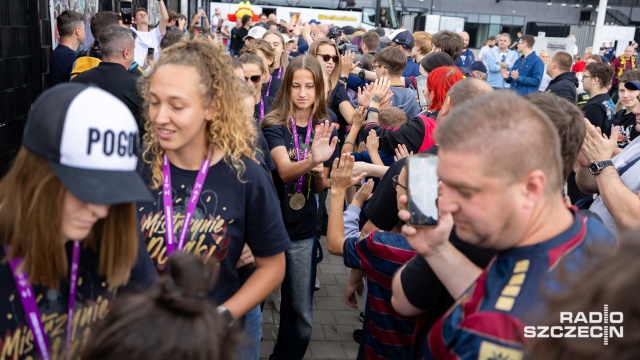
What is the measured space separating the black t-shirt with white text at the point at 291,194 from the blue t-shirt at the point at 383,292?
3.97 feet

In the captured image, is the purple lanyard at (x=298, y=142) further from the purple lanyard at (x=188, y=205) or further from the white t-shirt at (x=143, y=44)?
the white t-shirt at (x=143, y=44)

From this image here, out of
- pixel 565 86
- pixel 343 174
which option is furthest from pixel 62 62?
pixel 565 86

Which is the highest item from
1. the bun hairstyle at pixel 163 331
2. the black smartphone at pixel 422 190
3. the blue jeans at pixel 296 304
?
the black smartphone at pixel 422 190

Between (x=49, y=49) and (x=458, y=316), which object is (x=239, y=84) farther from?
(x=49, y=49)

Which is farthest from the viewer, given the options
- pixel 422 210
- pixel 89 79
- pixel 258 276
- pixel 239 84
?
pixel 89 79

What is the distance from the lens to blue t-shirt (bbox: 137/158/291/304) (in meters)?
2.36

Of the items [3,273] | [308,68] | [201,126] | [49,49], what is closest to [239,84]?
[201,126]

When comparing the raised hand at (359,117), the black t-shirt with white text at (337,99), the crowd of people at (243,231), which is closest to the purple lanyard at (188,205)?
the crowd of people at (243,231)

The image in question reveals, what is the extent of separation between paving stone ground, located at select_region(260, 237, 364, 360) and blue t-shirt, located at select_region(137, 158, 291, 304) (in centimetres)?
211

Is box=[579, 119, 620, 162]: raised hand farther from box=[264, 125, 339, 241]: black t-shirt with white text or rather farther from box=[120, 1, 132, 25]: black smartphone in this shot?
box=[120, 1, 132, 25]: black smartphone

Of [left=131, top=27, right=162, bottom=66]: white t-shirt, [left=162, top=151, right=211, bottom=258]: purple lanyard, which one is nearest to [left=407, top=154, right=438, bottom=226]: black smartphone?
[left=162, top=151, right=211, bottom=258]: purple lanyard

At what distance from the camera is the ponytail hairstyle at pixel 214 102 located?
8.06 ft

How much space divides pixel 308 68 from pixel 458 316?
Result: 3014 millimetres

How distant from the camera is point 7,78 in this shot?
5.27 m
